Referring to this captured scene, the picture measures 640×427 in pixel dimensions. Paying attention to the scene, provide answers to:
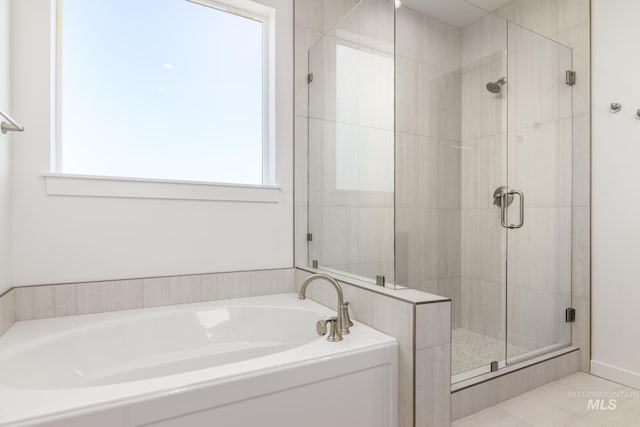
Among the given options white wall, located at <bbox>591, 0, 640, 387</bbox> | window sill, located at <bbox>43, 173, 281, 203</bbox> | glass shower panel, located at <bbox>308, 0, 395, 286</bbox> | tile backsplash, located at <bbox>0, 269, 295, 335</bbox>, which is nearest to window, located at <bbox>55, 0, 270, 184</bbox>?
window sill, located at <bbox>43, 173, 281, 203</bbox>

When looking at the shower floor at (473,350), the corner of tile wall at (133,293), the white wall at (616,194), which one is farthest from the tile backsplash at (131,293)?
the white wall at (616,194)

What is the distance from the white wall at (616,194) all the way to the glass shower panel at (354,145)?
1.35m

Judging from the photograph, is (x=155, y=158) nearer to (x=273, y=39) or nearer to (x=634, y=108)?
(x=273, y=39)

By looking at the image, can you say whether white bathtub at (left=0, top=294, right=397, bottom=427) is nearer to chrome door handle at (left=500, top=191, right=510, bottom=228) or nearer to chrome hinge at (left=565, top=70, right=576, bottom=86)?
chrome door handle at (left=500, top=191, right=510, bottom=228)

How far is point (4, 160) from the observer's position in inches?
60.6

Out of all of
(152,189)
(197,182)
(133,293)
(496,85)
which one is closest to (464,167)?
(496,85)

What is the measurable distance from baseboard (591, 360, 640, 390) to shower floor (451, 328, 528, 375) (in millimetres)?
480

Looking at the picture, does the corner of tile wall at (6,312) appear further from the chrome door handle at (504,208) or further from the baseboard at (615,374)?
the baseboard at (615,374)

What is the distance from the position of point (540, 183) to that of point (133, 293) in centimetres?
255

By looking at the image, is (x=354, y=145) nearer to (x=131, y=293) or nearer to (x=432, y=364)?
(x=432, y=364)

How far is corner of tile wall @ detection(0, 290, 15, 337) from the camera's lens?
57.7 inches

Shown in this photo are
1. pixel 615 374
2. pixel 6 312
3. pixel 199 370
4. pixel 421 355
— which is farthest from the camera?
pixel 615 374

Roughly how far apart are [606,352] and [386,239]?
156 cm

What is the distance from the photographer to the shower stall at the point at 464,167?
201 cm
